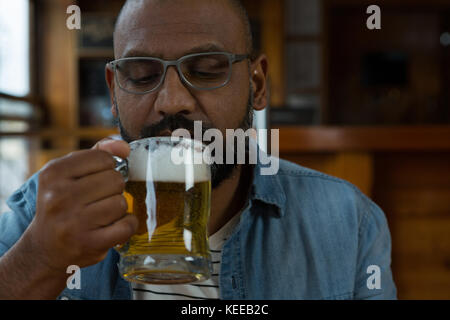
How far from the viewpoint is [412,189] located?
213cm

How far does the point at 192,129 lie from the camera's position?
99cm

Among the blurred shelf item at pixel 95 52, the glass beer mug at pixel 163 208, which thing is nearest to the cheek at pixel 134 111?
the glass beer mug at pixel 163 208

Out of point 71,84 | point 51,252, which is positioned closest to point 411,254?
point 51,252

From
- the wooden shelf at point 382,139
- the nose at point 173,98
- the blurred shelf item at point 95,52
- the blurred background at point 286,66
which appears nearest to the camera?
the nose at point 173,98

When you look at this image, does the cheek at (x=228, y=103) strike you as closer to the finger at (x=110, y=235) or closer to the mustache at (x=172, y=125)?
the mustache at (x=172, y=125)

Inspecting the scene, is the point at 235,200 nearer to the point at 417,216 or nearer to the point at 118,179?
the point at 118,179

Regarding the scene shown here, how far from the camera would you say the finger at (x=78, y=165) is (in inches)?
27.4

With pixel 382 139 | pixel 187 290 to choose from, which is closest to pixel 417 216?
pixel 382 139

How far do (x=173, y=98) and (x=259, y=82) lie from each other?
0.42m

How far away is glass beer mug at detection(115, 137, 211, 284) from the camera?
792 millimetres

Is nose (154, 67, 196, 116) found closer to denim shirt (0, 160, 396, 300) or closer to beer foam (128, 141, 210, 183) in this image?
beer foam (128, 141, 210, 183)

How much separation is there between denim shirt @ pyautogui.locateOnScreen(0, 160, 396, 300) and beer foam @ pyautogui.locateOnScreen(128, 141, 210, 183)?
40 centimetres

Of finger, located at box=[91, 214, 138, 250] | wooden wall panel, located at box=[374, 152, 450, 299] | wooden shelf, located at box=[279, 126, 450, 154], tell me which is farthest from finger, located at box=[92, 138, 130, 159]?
wooden wall panel, located at box=[374, 152, 450, 299]

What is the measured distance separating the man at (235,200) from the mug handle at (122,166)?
0.72 feet
